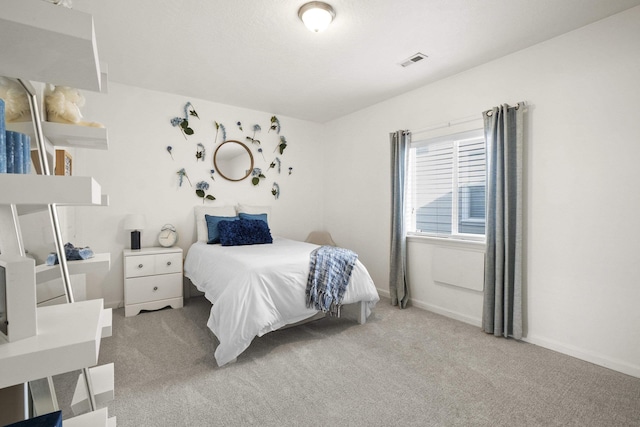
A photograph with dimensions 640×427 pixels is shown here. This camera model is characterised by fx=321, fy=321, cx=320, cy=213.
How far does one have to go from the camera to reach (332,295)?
8.92ft

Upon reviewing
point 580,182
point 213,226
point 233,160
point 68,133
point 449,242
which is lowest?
point 449,242

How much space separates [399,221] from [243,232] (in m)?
1.78

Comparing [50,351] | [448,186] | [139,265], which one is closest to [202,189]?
[139,265]

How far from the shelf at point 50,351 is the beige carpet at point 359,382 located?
1.20m

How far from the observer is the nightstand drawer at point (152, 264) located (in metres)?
3.27

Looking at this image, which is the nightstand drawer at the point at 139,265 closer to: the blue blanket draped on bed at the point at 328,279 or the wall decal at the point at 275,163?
the blue blanket draped on bed at the point at 328,279

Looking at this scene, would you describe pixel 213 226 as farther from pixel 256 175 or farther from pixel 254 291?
pixel 254 291

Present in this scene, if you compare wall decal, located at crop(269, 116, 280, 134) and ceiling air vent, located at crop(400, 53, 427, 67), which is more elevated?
ceiling air vent, located at crop(400, 53, 427, 67)

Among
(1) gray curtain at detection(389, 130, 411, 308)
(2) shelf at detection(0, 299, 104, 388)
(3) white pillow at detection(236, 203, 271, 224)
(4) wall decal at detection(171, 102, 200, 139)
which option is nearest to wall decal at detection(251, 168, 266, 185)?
(3) white pillow at detection(236, 203, 271, 224)

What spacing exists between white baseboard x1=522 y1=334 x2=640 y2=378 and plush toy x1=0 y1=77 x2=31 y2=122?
11.3 ft

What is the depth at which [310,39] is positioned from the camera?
2555mm

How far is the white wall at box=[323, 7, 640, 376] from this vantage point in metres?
2.19

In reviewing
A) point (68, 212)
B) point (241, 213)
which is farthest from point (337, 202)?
point (68, 212)

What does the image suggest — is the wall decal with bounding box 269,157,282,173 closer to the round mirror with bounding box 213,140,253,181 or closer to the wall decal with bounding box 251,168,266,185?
the wall decal with bounding box 251,168,266,185
